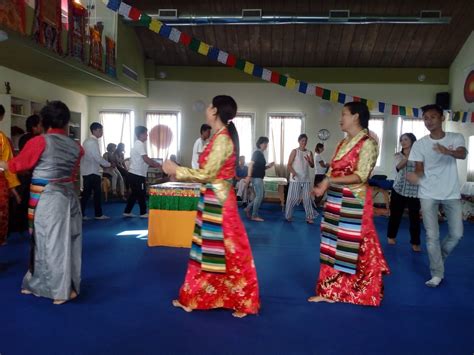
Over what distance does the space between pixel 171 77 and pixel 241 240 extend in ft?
26.3

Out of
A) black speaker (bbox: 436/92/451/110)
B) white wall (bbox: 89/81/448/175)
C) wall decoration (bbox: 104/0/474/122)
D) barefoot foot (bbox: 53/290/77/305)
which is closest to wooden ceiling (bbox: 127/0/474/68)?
white wall (bbox: 89/81/448/175)

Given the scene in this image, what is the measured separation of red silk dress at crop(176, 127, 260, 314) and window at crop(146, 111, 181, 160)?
302 inches

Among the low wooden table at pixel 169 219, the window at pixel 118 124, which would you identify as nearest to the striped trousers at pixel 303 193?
the low wooden table at pixel 169 219

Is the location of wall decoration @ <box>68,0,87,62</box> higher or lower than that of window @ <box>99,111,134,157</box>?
higher

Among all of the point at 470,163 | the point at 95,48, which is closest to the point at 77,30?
the point at 95,48

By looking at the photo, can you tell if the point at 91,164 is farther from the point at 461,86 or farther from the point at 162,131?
the point at 461,86

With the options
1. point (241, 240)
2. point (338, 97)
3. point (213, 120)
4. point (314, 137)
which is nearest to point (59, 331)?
point (241, 240)

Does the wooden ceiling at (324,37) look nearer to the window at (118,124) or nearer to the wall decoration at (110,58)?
the wall decoration at (110,58)

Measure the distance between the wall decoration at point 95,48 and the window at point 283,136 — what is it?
425cm

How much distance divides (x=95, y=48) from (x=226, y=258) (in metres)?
5.65

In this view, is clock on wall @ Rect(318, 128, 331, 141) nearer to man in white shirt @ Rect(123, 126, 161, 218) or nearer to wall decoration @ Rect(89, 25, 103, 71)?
man in white shirt @ Rect(123, 126, 161, 218)

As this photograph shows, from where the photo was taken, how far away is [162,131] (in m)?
10.1

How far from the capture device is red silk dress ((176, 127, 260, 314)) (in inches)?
97.7

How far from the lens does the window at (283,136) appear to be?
32.1 feet
